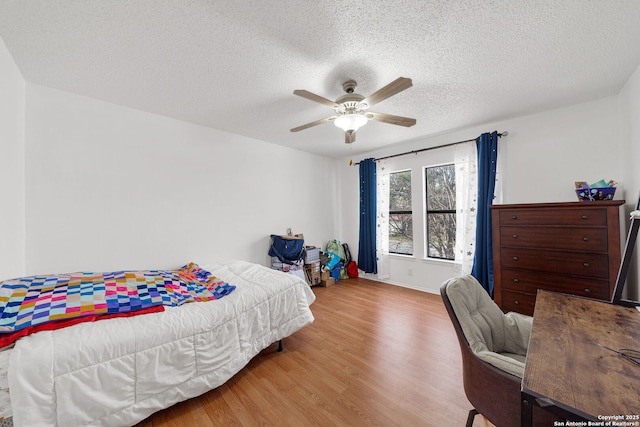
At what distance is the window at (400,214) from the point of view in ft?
13.7

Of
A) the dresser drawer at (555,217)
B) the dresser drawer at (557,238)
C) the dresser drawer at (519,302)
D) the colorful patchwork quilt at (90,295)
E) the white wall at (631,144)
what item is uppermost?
the white wall at (631,144)

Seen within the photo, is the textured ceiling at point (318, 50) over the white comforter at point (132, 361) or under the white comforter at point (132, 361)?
over

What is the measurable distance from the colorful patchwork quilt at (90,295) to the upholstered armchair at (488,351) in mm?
1730

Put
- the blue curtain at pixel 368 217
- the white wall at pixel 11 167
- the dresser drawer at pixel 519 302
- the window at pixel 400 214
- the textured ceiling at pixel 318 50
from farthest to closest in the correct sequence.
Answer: the blue curtain at pixel 368 217
the window at pixel 400 214
the dresser drawer at pixel 519 302
the white wall at pixel 11 167
the textured ceiling at pixel 318 50

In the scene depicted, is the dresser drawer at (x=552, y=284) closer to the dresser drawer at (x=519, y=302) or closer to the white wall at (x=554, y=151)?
the dresser drawer at (x=519, y=302)

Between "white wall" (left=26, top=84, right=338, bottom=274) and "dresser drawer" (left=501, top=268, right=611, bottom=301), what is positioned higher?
"white wall" (left=26, top=84, right=338, bottom=274)

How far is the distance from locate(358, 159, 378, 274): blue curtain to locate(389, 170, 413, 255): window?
0.32m

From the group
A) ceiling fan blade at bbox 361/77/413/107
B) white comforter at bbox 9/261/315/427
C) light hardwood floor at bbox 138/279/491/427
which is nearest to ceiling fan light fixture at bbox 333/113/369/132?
ceiling fan blade at bbox 361/77/413/107

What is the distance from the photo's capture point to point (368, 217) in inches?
176

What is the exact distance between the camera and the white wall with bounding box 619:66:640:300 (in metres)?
2.00

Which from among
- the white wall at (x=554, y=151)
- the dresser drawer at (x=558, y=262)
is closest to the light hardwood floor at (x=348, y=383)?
the dresser drawer at (x=558, y=262)

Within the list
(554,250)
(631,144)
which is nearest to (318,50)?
(554,250)

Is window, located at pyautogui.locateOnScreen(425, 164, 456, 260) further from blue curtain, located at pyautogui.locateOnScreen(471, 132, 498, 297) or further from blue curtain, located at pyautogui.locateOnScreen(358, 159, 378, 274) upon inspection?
blue curtain, located at pyautogui.locateOnScreen(358, 159, 378, 274)

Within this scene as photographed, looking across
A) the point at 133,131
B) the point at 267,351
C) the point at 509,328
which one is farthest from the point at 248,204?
the point at 509,328
